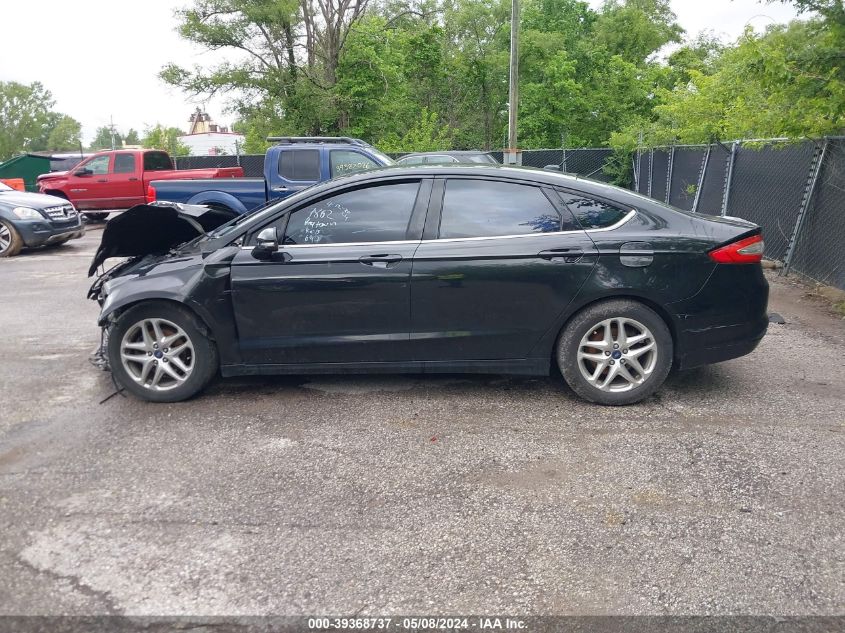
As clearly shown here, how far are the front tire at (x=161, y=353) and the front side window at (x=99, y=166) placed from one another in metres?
15.9

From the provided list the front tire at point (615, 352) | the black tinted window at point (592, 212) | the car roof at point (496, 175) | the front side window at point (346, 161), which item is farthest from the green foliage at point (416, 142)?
the front tire at point (615, 352)

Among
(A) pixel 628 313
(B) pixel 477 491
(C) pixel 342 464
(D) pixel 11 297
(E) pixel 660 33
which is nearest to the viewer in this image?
(B) pixel 477 491

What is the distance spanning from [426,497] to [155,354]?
2408 millimetres

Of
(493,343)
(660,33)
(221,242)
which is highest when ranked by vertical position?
(660,33)

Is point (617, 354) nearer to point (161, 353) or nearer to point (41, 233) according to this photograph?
point (161, 353)

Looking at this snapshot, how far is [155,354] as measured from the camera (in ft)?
16.2

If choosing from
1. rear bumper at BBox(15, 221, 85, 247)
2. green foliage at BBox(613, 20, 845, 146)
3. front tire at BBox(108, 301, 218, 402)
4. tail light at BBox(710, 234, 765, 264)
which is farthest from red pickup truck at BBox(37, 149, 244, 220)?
tail light at BBox(710, 234, 765, 264)

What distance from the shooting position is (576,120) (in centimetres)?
3438

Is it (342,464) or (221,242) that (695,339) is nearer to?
(342,464)

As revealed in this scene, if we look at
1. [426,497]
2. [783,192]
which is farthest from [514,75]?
[426,497]

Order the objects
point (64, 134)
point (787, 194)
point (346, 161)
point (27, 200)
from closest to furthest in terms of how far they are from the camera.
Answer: point (787, 194) < point (346, 161) < point (27, 200) < point (64, 134)

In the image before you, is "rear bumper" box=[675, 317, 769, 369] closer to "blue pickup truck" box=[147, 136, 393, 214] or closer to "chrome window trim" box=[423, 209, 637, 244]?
"chrome window trim" box=[423, 209, 637, 244]

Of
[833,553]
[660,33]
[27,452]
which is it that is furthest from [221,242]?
[660,33]

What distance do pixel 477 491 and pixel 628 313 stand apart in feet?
5.71
